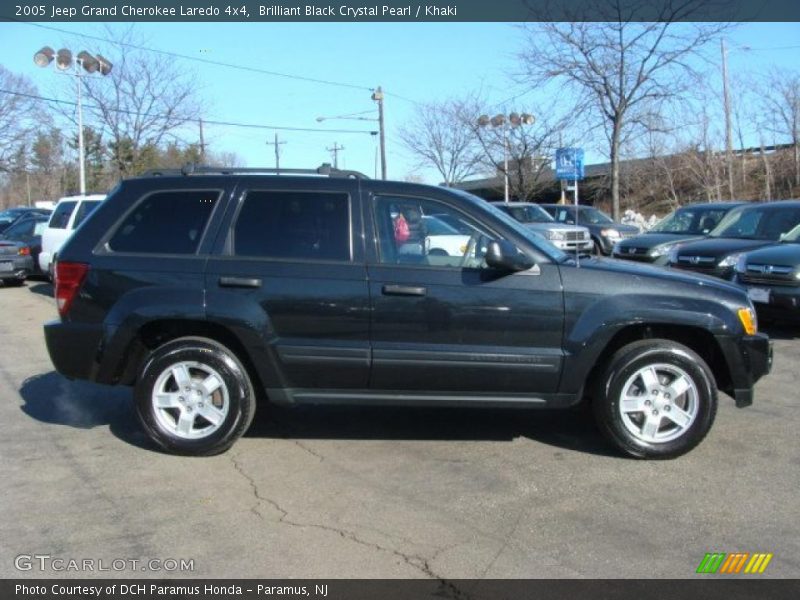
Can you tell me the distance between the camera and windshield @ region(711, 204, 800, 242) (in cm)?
1077

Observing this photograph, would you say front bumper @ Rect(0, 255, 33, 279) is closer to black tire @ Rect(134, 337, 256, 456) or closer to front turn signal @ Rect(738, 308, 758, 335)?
black tire @ Rect(134, 337, 256, 456)

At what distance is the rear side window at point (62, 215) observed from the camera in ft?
46.3

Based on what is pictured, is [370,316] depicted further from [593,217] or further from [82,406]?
[593,217]

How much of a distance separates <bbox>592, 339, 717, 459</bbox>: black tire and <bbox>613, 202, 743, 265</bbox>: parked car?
327 inches

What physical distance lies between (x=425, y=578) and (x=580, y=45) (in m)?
21.4

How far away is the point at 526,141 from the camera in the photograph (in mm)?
33281

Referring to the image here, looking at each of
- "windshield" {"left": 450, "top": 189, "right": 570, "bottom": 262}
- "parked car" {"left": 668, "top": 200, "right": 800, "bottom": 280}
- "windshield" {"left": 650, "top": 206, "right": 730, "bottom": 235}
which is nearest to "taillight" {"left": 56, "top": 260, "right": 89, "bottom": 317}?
"windshield" {"left": 450, "top": 189, "right": 570, "bottom": 262}

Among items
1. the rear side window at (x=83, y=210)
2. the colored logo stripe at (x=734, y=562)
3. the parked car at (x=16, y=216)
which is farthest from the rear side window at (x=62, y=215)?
the colored logo stripe at (x=734, y=562)

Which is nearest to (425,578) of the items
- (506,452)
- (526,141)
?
(506,452)

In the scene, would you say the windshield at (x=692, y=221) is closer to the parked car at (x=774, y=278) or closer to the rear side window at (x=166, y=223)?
the parked car at (x=774, y=278)
